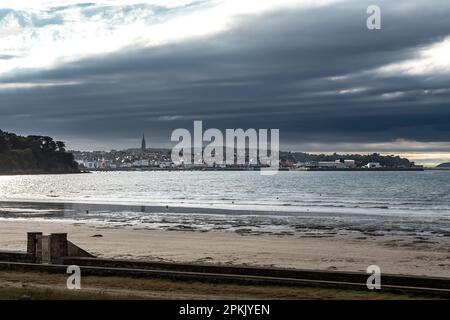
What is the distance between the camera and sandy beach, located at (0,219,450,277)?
2589 cm

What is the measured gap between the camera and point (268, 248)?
1241 inches

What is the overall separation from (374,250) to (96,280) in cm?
1665

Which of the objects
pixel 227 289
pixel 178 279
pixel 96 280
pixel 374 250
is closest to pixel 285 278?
pixel 227 289

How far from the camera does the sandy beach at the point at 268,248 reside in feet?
84.9

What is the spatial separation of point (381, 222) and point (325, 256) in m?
22.1

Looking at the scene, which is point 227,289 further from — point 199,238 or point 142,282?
point 199,238

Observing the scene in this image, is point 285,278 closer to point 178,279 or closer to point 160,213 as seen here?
point 178,279

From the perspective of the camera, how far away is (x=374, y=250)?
3067cm
